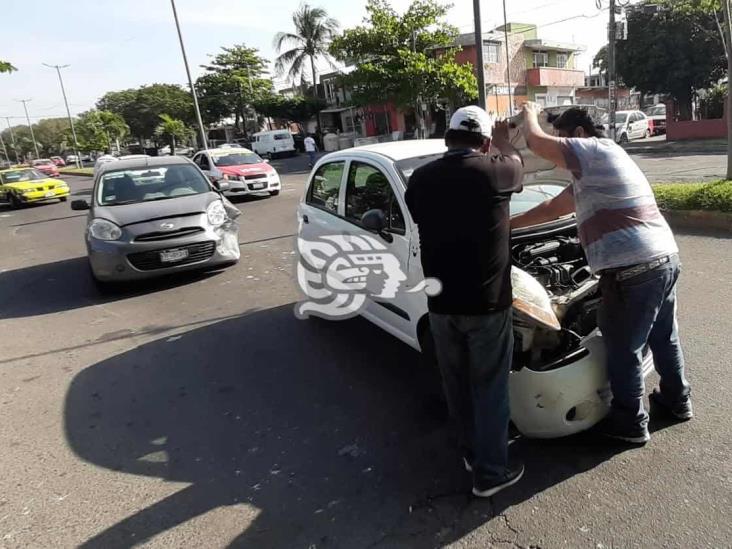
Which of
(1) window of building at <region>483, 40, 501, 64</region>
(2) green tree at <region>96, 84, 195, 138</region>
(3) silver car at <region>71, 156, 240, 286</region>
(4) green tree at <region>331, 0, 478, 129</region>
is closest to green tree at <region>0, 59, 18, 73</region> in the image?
(3) silver car at <region>71, 156, 240, 286</region>

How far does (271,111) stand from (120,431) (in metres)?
43.6

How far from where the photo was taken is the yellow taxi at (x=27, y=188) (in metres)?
19.1

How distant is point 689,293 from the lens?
499 centimetres

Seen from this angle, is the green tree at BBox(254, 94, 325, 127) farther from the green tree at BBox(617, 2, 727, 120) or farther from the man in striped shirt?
the man in striped shirt

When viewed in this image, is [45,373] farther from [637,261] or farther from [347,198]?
[637,261]


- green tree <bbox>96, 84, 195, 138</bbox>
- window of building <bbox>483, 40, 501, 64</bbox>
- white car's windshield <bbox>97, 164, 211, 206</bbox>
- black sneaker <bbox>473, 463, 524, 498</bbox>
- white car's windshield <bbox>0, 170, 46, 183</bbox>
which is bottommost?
black sneaker <bbox>473, 463, 524, 498</bbox>

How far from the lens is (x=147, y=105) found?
208 feet

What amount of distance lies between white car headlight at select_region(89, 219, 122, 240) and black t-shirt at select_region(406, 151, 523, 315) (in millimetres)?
5173

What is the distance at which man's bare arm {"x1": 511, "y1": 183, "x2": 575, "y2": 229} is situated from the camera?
3.18 meters

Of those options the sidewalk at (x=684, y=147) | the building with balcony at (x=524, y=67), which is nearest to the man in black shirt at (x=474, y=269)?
the sidewalk at (x=684, y=147)

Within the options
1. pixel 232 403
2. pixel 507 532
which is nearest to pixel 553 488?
pixel 507 532

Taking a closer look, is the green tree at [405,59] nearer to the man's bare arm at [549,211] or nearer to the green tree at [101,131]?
the man's bare arm at [549,211]

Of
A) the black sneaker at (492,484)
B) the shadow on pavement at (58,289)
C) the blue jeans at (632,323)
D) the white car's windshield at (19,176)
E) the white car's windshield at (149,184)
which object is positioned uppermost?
the white car's windshield at (19,176)

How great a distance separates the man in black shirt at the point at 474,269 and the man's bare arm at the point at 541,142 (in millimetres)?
256
